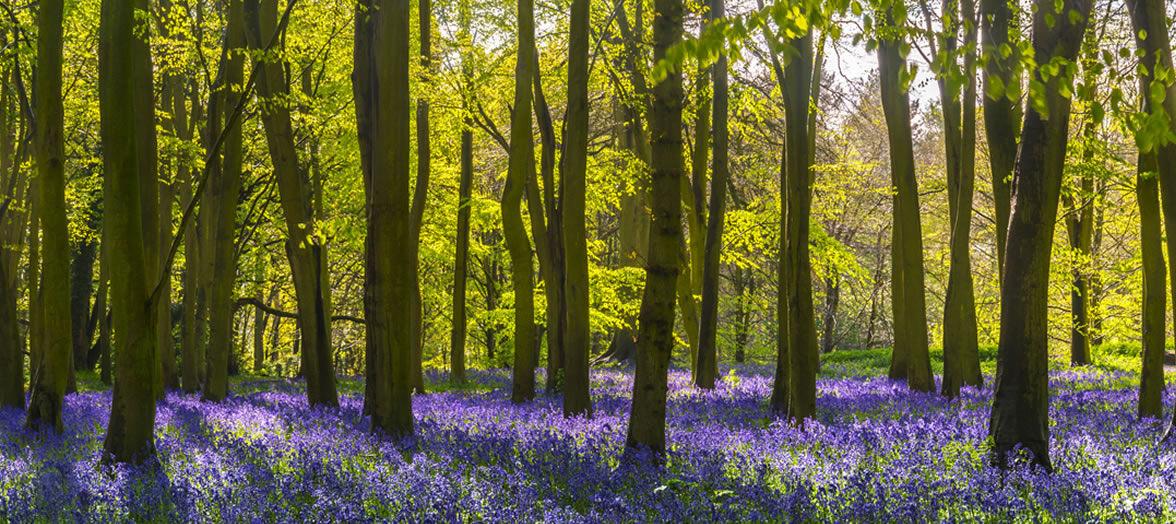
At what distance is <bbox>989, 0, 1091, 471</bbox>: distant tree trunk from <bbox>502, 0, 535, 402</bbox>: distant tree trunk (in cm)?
702

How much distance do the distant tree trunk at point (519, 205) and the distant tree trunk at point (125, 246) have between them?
5719 mm

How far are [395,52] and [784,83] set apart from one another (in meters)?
4.18

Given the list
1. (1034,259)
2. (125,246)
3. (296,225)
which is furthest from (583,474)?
(296,225)

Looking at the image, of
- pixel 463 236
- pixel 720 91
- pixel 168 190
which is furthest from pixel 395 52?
pixel 168 190

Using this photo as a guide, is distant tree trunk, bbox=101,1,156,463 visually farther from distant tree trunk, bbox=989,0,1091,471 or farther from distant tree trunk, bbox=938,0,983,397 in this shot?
distant tree trunk, bbox=938,0,983,397

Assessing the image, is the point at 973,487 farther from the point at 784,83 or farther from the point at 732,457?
the point at 784,83

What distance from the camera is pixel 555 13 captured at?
15242 mm

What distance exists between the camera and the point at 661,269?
6.72m

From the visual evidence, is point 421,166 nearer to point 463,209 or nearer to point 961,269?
point 463,209

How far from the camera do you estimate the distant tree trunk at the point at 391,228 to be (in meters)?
8.27

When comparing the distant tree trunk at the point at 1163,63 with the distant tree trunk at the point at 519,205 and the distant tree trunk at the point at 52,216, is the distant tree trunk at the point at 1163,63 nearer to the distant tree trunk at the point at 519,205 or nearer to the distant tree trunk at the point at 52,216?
the distant tree trunk at the point at 519,205

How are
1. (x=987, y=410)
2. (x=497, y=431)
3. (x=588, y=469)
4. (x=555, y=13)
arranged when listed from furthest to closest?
(x=555, y=13)
(x=987, y=410)
(x=497, y=431)
(x=588, y=469)

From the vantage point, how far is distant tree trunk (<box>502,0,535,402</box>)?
11750 mm

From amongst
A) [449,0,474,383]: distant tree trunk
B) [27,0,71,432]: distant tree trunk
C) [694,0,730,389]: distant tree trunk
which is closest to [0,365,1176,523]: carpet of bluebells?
[27,0,71,432]: distant tree trunk
